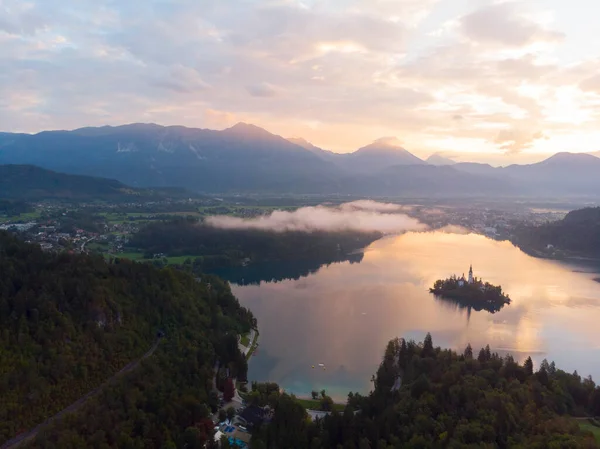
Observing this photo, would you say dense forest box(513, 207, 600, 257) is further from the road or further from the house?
the road

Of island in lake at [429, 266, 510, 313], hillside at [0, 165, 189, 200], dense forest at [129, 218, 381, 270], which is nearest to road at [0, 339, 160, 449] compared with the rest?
island in lake at [429, 266, 510, 313]

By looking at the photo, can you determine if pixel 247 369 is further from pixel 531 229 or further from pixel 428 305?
pixel 531 229

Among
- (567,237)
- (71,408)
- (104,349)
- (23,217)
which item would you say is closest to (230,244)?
(23,217)

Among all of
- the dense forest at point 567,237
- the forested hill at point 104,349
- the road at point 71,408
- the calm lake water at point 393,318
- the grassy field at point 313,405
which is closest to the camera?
the road at point 71,408

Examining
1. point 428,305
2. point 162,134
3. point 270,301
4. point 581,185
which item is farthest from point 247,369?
point 581,185

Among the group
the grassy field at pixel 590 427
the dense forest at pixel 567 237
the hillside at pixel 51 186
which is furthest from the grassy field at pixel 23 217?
the dense forest at pixel 567 237

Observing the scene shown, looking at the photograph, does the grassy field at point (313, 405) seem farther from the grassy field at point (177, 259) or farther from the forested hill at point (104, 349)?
the grassy field at point (177, 259)
